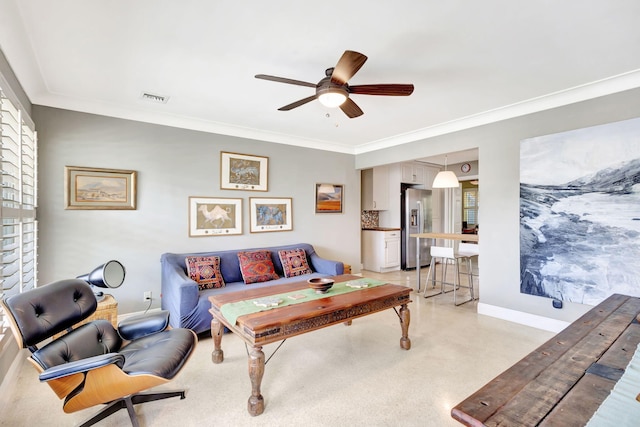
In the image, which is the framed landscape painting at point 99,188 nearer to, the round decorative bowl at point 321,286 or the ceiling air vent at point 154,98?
the ceiling air vent at point 154,98

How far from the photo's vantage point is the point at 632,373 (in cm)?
100

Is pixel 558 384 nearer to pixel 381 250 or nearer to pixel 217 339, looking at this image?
pixel 217 339

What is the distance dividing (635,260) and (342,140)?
3.74 meters

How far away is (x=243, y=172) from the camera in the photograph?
14.2ft

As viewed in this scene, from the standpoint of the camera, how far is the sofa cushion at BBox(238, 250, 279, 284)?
12.4ft

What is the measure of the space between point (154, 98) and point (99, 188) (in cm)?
119

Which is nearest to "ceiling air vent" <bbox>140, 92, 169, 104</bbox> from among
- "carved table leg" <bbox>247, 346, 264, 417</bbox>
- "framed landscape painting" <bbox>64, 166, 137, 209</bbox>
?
"framed landscape painting" <bbox>64, 166, 137, 209</bbox>

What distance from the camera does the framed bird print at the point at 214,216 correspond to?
13.0ft

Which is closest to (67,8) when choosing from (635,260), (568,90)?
(568,90)

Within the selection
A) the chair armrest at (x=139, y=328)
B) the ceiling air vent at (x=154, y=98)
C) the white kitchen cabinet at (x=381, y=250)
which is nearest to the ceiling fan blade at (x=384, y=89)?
the ceiling air vent at (x=154, y=98)

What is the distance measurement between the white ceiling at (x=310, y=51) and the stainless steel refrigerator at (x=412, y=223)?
2.86 meters

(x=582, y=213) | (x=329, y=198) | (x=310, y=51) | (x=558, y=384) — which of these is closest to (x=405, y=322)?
(x=558, y=384)

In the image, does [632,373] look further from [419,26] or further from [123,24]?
[123,24]

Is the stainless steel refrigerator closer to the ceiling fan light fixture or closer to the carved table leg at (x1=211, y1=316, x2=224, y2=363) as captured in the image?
the ceiling fan light fixture
